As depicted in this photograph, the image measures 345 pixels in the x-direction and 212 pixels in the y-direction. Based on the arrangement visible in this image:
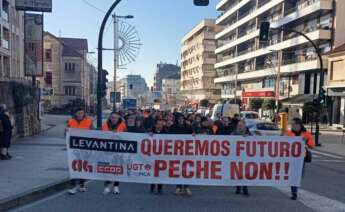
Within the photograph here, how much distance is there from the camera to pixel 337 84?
34.3 metres

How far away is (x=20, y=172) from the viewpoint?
30.6 ft

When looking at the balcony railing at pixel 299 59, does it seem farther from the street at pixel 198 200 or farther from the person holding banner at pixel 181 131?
the person holding banner at pixel 181 131

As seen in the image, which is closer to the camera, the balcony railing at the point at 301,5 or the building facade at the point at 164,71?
the balcony railing at the point at 301,5

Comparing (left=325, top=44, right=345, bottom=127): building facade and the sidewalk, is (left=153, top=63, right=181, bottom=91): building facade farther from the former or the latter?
the sidewalk

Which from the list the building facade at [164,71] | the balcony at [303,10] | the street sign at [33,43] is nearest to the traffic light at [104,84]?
the street sign at [33,43]

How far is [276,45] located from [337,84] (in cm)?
1626

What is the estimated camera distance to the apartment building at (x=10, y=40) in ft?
118

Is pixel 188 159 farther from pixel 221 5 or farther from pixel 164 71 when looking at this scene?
pixel 164 71

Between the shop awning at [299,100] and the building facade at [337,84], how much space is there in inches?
94.2

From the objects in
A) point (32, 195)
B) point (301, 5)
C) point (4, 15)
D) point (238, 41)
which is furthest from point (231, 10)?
point (32, 195)

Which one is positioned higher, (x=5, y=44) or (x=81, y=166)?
(x=5, y=44)

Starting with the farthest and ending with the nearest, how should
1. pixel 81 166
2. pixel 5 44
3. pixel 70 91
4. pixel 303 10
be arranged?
pixel 70 91 < pixel 303 10 < pixel 5 44 < pixel 81 166

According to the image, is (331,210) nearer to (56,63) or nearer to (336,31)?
(336,31)

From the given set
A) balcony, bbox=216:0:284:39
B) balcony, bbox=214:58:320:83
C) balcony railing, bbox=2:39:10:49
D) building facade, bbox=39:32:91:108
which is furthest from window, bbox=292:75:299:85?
building facade, bbox=39:32:91:108
